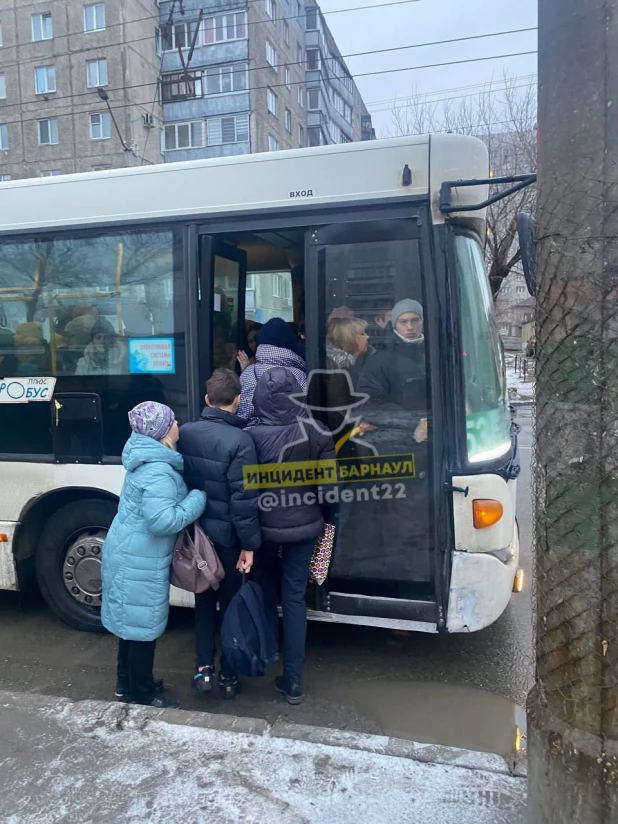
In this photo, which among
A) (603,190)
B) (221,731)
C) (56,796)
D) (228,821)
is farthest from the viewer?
(221,731)

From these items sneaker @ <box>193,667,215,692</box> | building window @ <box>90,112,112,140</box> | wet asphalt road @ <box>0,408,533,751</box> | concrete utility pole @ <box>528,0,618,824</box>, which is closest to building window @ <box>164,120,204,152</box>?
building window @ <box>90,112,112,140</box>

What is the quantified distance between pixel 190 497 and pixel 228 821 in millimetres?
1514

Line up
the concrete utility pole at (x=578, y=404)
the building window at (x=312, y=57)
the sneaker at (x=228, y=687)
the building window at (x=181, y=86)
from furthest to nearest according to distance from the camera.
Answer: the building window at (x=312, y=57) < the building window at (x=181, y=86) < the sneaker at (x=228, y=687) < the concrete utility pole at (x=578, y=404)

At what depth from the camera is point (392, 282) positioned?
365 cm

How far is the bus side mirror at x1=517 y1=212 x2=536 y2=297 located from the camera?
2070 millimetres

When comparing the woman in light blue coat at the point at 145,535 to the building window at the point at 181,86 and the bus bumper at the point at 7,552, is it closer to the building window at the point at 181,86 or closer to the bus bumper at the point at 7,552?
the bus bumper at the point at 7,552

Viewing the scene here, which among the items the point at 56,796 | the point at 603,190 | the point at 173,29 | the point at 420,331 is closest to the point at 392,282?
the point at 420,331

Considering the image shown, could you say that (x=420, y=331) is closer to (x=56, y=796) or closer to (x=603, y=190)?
(x=603, y=190)

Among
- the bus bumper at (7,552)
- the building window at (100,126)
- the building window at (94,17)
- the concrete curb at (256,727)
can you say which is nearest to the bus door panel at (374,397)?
the concrete curb at (256,727)

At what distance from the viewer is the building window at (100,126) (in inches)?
1286

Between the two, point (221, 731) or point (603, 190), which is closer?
point (603, 190)

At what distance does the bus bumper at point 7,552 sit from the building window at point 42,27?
37.3 m

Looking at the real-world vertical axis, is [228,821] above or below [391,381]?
below

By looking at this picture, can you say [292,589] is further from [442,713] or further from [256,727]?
[442,713]
